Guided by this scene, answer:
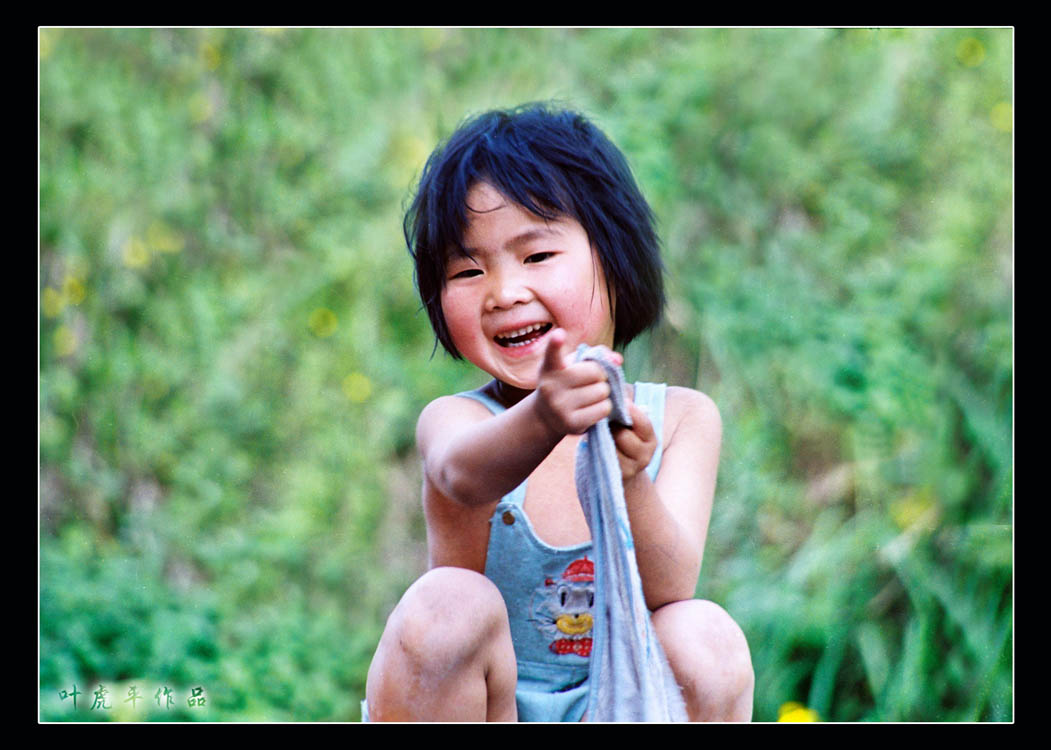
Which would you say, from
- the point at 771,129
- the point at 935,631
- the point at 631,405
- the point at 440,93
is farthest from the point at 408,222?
the point at 935,631

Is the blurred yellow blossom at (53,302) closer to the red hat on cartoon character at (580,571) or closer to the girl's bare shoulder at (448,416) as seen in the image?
the girl's bare shoulder at (448,416)

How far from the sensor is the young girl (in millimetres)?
932

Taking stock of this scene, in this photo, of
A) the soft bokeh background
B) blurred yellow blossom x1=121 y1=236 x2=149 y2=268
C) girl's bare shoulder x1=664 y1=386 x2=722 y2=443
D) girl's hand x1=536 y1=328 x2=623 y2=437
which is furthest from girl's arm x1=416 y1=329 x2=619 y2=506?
blurred yellow blossom x1=121 y1=236 x2=149 y2=268

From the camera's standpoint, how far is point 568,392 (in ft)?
2.85

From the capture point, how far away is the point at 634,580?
888 millimetres

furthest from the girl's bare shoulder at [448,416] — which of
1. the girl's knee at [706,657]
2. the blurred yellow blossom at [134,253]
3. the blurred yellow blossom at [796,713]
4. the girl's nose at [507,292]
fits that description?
the blurred yellow blossom at [134,253]

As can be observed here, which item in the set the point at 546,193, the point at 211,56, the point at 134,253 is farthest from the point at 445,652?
the point at 211,56

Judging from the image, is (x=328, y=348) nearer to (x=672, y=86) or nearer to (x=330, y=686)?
(x=330, y=686)

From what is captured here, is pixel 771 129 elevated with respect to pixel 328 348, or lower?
elevated

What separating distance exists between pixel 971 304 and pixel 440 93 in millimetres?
960

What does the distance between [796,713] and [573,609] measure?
69 cm

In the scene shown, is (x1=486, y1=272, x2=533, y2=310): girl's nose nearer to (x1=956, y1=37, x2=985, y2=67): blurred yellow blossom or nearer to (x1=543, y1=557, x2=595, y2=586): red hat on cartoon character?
(x1=543, y1=557, x2=595, y2=586): red hat on cartoon character

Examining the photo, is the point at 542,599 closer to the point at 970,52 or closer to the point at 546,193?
the point at 546,193

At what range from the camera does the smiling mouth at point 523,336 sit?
3.43 feet
